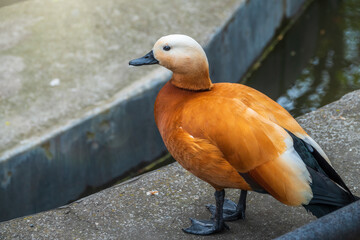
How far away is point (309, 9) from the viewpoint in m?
6.19

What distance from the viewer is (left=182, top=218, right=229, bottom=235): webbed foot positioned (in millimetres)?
2348

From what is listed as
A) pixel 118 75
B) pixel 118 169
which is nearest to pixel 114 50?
pixel 118 75

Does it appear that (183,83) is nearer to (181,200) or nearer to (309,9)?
(181,200)

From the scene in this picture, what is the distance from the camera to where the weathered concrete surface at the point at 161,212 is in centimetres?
238

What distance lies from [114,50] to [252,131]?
2343 millimetres

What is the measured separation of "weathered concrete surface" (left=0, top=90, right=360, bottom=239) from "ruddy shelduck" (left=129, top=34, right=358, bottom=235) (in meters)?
0.15

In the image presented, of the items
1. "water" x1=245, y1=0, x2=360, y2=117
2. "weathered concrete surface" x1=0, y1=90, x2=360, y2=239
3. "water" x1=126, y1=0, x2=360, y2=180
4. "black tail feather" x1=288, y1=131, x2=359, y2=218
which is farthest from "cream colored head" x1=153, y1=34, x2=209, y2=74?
"water" x1=245, y1=0, x2=360, y2=117

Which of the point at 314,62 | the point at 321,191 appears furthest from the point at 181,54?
the point at 314,62

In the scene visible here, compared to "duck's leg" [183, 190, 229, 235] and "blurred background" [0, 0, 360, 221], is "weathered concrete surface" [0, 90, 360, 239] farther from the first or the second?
"blurred background" [0, 0, 360, 221]

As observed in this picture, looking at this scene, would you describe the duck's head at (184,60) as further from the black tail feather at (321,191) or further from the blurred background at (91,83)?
the blurred background at (91,83)

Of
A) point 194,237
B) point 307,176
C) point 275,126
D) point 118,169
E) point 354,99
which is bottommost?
point 118,169

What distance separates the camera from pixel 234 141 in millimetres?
2039

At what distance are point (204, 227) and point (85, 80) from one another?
1.83 metres

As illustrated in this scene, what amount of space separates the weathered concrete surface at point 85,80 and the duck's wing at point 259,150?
1.43 m
